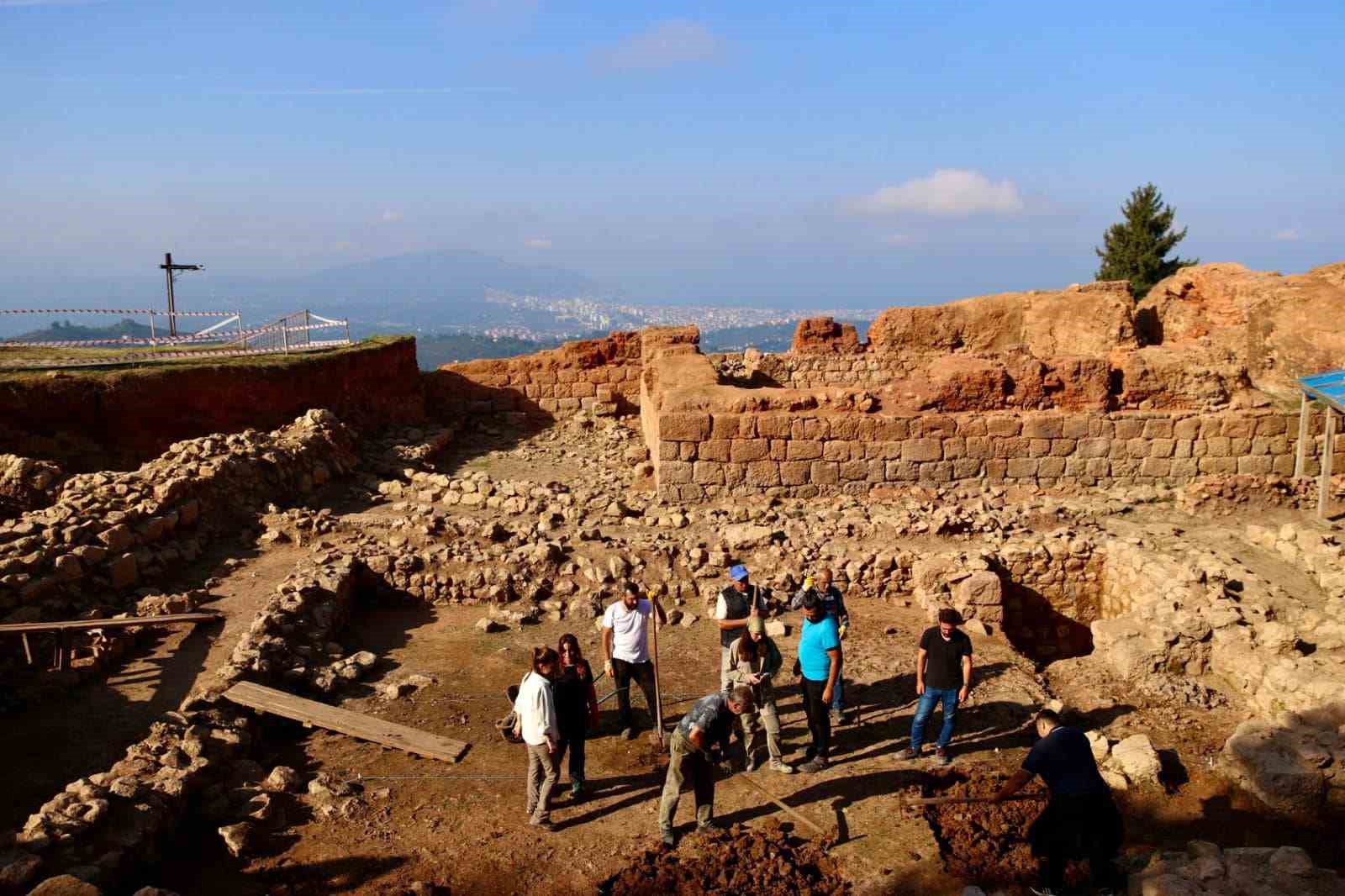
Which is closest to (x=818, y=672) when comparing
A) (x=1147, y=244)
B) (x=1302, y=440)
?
(x=1302, y=440)

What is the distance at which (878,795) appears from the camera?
662 centimetres

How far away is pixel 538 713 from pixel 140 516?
7388 millimetres

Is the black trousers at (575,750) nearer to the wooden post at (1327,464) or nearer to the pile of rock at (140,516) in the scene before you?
the pile of rock at (140,516)

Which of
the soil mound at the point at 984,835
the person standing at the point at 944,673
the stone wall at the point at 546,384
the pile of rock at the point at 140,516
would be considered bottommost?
the soil mound at the point at 984,835

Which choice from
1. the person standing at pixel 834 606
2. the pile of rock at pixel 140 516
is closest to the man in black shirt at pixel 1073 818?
the person standing at pixel 834 606

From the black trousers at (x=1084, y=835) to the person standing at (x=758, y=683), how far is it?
2.05 metres

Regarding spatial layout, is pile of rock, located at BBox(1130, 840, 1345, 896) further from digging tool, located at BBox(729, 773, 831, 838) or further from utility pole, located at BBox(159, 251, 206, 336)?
utility pole, located at BBox(159, 251, 206, 336)

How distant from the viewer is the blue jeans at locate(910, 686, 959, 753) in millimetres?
6941

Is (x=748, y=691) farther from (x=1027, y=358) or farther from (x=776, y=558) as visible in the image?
(x=1027, y=358)

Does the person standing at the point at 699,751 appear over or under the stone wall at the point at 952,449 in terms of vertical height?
under

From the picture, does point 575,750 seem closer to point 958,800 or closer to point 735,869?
point 735,869

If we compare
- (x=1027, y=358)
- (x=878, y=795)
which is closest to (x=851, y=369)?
(x=1027, y=358)

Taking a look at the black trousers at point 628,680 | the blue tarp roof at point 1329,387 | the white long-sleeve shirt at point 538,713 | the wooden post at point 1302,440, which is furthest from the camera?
the wooden post at point 1302,440

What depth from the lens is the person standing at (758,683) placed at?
662 cm
